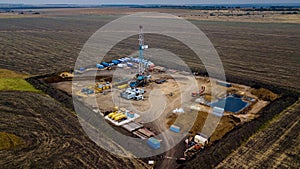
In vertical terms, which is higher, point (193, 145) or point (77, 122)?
point (77, 122)

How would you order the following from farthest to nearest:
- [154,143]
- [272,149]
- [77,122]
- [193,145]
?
[77,122] < [193,145] < [154,143] < [272,149]

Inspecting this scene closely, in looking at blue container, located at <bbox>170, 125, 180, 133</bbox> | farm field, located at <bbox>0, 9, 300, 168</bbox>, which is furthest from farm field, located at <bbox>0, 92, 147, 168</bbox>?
Result: blue container, located at <bbox>170, 125, 180, 133</bbox>

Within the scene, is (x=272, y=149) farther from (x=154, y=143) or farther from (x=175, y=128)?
(x=154, y=143)

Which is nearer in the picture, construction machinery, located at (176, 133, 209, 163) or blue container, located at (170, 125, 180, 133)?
construction machinery, located at (176, 133, 209, 163)

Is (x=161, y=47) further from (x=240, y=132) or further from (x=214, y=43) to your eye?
(x=240, y=132)

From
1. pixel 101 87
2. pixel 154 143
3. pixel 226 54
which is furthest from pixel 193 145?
pixel 226 54

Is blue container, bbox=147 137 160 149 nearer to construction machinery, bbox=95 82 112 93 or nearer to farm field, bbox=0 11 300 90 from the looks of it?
construction machinery, bbox=95 82 112 93

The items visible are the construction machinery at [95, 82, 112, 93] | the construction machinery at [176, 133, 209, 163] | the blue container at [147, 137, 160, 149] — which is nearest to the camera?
the construction machinery at [176, 133, 209, 163]

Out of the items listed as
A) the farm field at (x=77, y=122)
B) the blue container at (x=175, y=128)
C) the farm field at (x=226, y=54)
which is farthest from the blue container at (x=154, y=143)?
the farm field at (x=226, y=54)

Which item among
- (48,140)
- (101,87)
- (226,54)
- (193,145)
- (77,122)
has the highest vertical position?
(226,54)

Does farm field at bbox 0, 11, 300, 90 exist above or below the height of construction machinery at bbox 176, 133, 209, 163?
above

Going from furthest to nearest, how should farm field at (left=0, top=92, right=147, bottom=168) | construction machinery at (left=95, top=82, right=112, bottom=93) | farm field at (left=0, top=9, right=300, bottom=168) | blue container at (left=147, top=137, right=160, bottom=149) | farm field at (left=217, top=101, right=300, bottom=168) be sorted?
construction machinery at (left=95, top=82, right=112, bottom=93) < blue container at (left=147, top=137, right=160, bottom=149) < farm field at (left=0, top=9, right=300, bottom=168) < farm field at (left=0, top=92, right=147, bottom=168) < farm field at (left=217, top=101, right=300, bottom=168)
